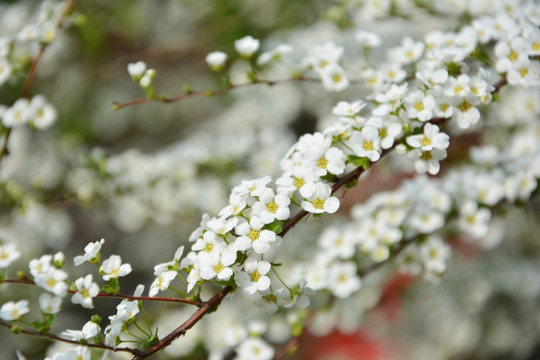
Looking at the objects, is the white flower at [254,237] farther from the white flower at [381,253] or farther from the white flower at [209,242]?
the white flower at [381,253]

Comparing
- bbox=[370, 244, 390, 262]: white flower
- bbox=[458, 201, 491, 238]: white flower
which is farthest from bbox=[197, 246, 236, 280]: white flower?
bbox=[458, 201, 491, 238]: white flower

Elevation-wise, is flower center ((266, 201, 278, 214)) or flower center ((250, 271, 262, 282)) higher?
flower center ((266, 201, 278, 214))

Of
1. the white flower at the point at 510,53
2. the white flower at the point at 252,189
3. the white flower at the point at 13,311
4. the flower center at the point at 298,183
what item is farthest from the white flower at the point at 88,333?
the white flower at the point at 510,53

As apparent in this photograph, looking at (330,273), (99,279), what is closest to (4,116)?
(330,273)

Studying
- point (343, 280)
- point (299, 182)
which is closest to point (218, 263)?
point (299, 182)

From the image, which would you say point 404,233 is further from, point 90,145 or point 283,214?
point 90,145

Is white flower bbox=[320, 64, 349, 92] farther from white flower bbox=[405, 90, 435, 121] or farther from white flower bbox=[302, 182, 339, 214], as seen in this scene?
white flower bbox=[302, 182, 339, 214]
